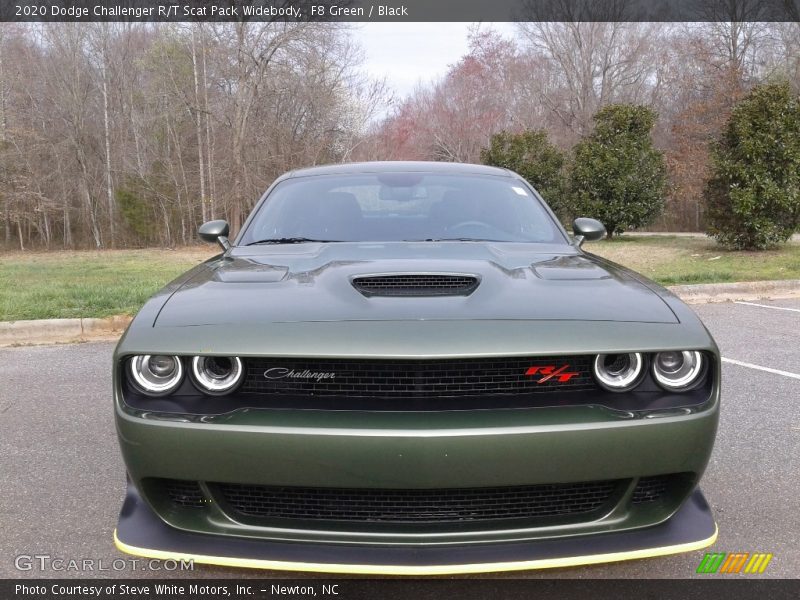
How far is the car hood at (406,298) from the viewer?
187cm

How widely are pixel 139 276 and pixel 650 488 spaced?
36.2 feet

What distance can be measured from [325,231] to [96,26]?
103 ft

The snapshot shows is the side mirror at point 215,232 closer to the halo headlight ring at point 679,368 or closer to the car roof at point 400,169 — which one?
the car roof at point 400,169

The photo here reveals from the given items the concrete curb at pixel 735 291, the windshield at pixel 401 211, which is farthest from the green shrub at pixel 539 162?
the windshield at pixel 401 211

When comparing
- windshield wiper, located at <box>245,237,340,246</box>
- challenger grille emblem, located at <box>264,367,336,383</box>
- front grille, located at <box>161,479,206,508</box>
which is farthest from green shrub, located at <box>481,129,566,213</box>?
front grille, located at <box>161,479,206,508</box>

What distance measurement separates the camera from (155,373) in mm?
1880

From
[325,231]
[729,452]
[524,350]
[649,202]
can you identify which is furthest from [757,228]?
[524,350]

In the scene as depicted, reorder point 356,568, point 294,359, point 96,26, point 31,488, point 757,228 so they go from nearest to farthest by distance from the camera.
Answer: point 356,568
point 294,359
point 31,488
point 757,228
point 96,26

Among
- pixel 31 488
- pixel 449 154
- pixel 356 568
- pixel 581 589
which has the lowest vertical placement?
pixel 449 154

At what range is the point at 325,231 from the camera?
3062 mm

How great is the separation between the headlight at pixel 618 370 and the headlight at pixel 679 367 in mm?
71

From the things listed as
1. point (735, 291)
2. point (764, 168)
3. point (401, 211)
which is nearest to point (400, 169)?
point (401, 211)

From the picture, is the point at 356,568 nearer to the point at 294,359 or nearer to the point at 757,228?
the point at 294,359

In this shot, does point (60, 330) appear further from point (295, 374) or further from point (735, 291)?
point (735, 291)
